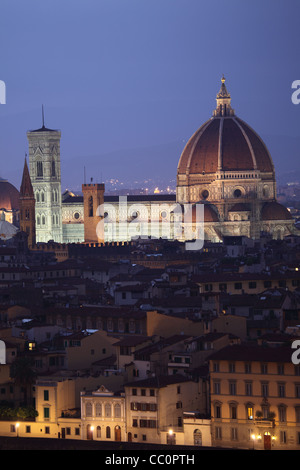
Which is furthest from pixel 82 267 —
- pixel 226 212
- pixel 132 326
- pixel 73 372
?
pixel 226 212

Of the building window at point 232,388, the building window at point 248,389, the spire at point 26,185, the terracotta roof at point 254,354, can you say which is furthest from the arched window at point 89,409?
the spire at point 26,185

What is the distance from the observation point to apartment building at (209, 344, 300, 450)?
50.7 m

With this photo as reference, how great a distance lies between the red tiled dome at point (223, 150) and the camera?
16300 centimetres

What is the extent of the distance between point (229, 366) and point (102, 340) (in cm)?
904

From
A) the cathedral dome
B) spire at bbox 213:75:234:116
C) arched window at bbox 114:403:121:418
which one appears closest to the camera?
arched window at bbox 114:403:121:418

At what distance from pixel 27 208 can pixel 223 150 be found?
21077 millimetres

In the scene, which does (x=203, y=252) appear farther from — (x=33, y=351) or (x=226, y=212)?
(x=33, y=351)

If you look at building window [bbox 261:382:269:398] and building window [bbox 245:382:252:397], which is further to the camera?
building window [bbox 245:382:252:397]

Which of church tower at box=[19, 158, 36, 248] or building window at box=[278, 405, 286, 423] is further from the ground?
church tower at box=[19, 158, 36, 248]

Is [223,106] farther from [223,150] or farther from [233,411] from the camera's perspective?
[233,411]

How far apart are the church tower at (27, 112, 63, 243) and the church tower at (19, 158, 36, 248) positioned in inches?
422

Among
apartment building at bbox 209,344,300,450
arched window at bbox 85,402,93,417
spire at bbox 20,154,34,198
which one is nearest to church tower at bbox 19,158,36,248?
spire at bbox 20,154,34,198

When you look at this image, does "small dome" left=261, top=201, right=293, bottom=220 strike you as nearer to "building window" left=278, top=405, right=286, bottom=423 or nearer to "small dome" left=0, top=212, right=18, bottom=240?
"small dome" left=0, top=212, right=18, bottom=240

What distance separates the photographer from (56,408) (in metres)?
54.1
